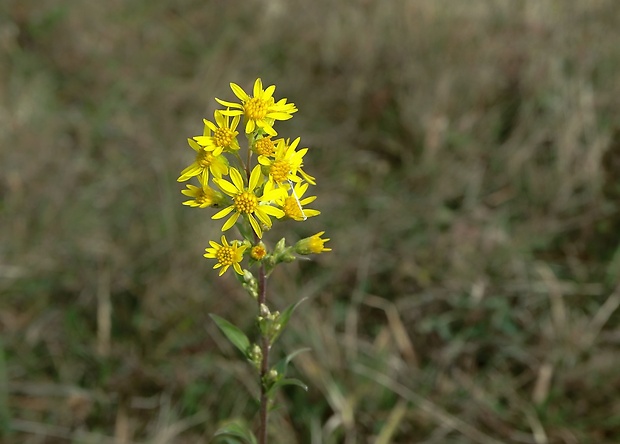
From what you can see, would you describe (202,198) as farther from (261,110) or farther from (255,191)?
(261,110)

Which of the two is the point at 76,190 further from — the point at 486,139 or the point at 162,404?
the point at 486,139

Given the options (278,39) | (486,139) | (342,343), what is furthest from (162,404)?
(278,39)

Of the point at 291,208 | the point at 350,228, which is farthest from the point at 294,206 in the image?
the point at 350,228

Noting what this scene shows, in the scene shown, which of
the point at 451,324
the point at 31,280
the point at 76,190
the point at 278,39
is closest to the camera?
the point at 451,324

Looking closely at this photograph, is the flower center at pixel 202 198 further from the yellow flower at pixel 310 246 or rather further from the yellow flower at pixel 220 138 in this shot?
the yellow flower at pixel 310 246

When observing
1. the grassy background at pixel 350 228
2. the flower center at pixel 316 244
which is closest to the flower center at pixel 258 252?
the flower center at pixel 316 244

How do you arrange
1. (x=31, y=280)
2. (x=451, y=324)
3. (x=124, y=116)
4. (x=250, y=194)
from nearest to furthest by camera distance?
(x=250, y=194)
(x=451, y=324)
(x=31, y=280)
(x=124, y=116)

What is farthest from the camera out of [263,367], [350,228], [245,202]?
[350,228]
